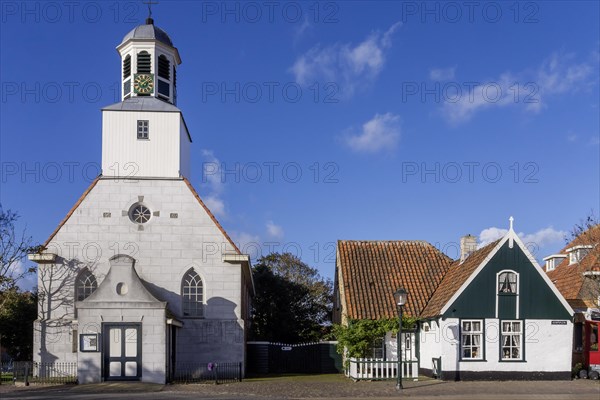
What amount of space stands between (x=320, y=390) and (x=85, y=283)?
46.5 ft

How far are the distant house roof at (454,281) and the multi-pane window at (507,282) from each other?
1.20 m

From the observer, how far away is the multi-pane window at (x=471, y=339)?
29859 millimetres

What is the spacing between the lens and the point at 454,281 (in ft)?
105

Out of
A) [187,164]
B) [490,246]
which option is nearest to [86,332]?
[187,164]

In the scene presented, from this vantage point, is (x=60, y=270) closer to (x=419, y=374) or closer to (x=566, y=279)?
(x=419, y=374)

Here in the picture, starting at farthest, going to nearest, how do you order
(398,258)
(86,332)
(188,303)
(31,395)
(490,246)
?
(398,258) → (188,303) → (490,246) → (86,332) → (31,395)

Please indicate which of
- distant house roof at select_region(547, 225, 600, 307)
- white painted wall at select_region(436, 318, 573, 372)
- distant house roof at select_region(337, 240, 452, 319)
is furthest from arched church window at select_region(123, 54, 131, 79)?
distant house roof at select_region(547, 225, 600, 307)

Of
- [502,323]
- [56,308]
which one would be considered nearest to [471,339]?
[502,323]

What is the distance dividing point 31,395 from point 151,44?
1882 centimetres

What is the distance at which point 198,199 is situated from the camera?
3478cm

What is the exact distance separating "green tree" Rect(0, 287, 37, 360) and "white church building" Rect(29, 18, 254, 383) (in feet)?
24.0

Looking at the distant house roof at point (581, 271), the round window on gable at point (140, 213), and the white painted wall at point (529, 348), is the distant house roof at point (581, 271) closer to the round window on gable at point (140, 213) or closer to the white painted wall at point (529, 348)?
the white painted wall at point (529, 348)

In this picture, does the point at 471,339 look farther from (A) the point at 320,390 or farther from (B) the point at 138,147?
(B) the point at 138,147

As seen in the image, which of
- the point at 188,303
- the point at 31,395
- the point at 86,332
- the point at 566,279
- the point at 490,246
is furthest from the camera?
the point at 566,279
